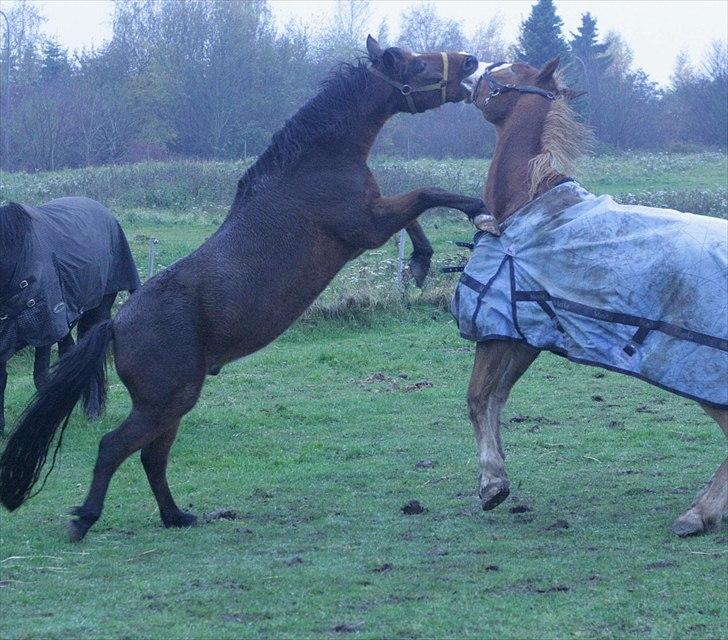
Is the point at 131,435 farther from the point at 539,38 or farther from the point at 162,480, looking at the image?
the point at 539,38

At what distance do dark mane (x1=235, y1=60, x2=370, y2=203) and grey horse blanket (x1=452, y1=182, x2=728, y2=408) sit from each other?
1.09 meters

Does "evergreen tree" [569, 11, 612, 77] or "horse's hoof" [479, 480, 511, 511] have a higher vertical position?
"evergreen tree" [569, 11, 612, 77]

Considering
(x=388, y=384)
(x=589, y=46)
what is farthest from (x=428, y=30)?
(x=388, y=384)

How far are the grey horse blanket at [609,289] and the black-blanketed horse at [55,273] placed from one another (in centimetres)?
348

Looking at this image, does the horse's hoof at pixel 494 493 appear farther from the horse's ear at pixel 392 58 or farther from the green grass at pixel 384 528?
the horse's ear at pixel 392 58

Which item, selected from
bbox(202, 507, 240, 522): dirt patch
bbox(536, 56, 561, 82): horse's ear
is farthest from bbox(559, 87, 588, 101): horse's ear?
bbox(202, 507, 240, 522): dirt patch

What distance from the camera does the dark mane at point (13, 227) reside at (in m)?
7.37

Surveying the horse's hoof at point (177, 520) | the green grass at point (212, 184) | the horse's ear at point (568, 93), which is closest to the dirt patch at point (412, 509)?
the horse's hoof at point (177, 520)

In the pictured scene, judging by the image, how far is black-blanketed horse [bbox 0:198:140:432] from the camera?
7480mm

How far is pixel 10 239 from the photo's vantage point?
7422 millimetres

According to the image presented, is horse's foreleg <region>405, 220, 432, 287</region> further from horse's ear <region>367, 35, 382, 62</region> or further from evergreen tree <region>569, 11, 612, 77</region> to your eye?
evergreen tree <region>569, 11, 612, 77</region>

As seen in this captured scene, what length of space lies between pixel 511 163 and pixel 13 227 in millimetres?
3888

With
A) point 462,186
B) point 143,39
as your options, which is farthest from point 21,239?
Result: point 143,39

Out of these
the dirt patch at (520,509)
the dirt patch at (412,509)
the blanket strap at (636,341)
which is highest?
the blanket strap at (636,341)
